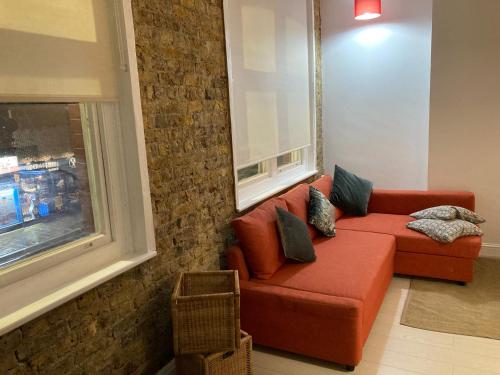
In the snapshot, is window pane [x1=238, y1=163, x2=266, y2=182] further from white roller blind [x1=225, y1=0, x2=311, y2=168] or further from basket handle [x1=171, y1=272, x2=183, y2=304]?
basket handle [x1=171, y1=272, x2=183, y2=304]

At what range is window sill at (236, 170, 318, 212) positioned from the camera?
3.12m

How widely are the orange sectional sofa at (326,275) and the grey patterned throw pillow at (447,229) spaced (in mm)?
59

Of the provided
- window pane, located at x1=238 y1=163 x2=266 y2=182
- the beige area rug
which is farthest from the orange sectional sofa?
window pane, located at x1=238 y1=163 x2=266 y2=182

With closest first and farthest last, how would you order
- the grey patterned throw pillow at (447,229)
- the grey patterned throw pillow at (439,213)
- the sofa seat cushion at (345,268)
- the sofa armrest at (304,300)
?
the sofa armrest at (304,300) → the sofa seat cushion at (345,268) → the grey patterned throw pillow at (447,229) → the grey patterned throw pillow at (439,213)

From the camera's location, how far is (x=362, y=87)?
4594mm

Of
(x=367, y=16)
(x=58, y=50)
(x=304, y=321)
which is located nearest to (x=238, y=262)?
(x=304, y=321)

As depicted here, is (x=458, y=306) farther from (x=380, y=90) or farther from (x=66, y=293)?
(x=66, y=293)

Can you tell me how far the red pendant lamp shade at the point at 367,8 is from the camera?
4.05 m

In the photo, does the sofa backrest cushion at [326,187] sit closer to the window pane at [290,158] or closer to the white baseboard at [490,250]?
the window pane at [290,158]

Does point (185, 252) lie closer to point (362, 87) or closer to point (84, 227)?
point (84, 227)

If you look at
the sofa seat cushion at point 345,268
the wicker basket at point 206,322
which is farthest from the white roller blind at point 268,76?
the wicker basket at point 206,322

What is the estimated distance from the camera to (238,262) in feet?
8.63

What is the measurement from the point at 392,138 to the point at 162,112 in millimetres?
3110

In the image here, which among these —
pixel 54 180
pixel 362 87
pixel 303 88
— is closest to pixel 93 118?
pixel 54 180
